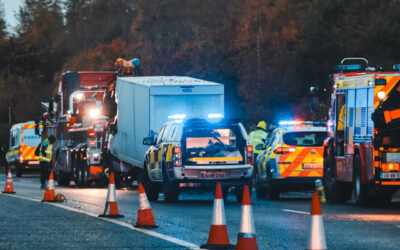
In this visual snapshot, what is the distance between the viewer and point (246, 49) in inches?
2972

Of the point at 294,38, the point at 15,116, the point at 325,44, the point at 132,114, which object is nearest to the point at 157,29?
the point at 15,116

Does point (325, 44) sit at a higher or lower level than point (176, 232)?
higher

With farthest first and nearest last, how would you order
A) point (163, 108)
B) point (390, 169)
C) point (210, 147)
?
1. point (163, 108)
2. point (210, 147)
3. point (390, 169)

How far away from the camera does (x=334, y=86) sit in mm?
24047

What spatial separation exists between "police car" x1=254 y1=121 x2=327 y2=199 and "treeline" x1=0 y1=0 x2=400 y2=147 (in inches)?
945

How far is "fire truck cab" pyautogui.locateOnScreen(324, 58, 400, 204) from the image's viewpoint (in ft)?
65.1

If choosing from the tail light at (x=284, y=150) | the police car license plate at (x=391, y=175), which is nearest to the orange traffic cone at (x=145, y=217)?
the police car license plate at (x=391, y=175)

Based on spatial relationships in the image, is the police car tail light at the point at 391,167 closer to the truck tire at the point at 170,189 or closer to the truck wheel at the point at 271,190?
the truck tire at the point at 170,189

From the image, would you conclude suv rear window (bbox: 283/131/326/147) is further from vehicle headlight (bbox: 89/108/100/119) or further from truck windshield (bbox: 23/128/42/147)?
truck windshield (bbox: 23/128/42/147)

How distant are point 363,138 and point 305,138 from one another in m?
4.02

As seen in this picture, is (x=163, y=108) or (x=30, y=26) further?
(x=30, y=26)

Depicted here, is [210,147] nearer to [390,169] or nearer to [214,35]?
[390,169]

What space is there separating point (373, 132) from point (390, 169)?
2.86 ft

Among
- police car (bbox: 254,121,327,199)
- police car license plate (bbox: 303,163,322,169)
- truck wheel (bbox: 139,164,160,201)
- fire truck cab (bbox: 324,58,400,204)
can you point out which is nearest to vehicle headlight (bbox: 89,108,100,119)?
truck wheel (bbox: 139,164,160,201)
